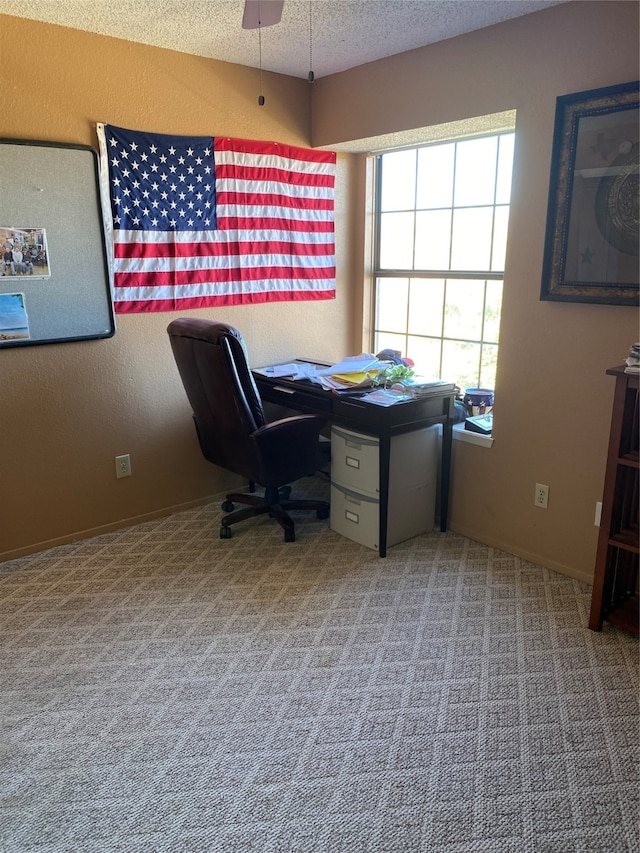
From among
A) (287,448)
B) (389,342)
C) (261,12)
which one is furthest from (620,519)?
(261,12)

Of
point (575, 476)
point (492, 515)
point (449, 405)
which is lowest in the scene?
point (492, 515)

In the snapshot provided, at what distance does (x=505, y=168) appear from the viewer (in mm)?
2975

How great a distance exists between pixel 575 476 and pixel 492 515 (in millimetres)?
477

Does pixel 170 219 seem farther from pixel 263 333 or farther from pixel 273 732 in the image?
pixel 273 732

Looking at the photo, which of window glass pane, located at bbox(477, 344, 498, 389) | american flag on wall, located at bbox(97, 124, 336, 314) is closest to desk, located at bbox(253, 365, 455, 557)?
window glass pane, located at bbox(477, 344, 498, 389)

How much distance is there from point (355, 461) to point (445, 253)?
130 cm

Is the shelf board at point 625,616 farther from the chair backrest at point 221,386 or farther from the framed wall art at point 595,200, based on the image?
the chair backrest at point 221,386

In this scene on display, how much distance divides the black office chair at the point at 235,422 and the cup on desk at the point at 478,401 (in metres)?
0.82

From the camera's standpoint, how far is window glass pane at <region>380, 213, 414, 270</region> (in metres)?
3.52

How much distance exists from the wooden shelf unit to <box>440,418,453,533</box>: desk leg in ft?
2.96

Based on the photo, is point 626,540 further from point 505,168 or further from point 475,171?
point 475,171

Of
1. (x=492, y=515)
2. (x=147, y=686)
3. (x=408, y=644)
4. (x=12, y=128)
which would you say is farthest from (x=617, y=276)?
(x=12, y=128)

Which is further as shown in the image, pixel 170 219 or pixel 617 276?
pixel 170 219

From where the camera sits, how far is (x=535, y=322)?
263 centimetres
